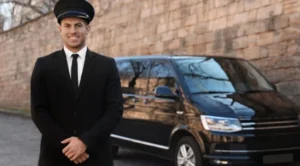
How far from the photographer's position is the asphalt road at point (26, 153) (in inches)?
332

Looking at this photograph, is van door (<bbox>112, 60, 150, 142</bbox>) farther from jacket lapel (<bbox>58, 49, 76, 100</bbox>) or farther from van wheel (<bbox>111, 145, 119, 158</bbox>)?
jacket lapel (<bbox>58, 49, 76, 100</bbox>)

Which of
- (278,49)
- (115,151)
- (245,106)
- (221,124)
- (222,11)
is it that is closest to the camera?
(221,124)

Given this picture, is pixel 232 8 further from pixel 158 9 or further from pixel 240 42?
pixel 158 9

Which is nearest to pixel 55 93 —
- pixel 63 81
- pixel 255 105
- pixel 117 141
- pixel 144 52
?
pixel 63 81

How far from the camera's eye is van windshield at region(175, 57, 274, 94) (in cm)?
700

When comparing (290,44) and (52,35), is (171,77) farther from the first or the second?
(52,35)

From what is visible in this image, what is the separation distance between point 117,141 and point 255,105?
2.77 meters

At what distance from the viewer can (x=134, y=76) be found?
8281 mm

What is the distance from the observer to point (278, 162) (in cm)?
625

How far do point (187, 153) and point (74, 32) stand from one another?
398 cm

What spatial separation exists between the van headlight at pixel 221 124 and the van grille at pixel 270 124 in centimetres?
9

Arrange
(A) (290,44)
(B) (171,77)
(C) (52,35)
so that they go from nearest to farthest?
(B) (171,77) → (A) (290,44) → (C) (52,35)

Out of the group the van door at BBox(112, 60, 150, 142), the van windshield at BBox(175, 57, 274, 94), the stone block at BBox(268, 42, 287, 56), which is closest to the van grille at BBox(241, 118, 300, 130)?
the van windshield at BBox(175, 57, 274, 94)

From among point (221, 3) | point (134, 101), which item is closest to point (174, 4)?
point (221, 3)
